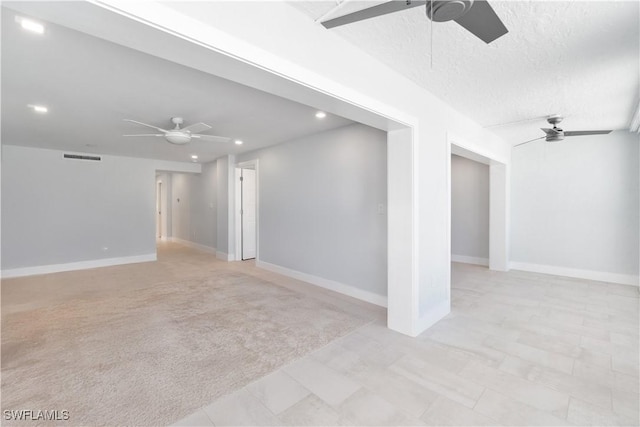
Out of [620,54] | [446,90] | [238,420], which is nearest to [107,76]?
[238,420]

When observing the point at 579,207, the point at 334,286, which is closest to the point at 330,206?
the point at 334,286

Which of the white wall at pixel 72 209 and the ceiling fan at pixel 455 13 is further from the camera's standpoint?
the white wall at pixel 72 209

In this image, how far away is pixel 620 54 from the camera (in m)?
2.23

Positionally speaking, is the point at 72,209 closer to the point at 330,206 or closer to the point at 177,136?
the point at 177,136

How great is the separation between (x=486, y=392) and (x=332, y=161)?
3.29 metres

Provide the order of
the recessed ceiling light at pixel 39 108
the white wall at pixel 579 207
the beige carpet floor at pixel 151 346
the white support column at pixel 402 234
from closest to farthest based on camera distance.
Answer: the beige carpet floor at pixel 151 346
the white support column at pixel 402 234
the recessed ceiling light at pixel 39 108
the white wall at pixel 579 207

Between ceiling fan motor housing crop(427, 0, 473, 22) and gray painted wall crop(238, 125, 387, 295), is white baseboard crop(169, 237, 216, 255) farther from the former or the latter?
ceiling fan motor housing crop(427, 0, 473, 22)

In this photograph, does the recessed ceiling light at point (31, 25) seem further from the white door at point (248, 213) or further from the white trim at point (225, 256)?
the white trim at point (225, 256)

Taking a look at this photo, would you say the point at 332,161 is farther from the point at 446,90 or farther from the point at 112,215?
the point at 112,215

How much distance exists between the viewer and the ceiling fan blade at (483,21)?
127cm

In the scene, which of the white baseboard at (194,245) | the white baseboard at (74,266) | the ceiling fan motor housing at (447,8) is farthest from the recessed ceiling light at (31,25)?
the white baseboard at (194,245)

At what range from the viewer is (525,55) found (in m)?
2.26

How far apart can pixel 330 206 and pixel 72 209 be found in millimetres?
5571

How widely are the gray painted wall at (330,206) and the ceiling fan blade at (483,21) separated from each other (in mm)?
2186
